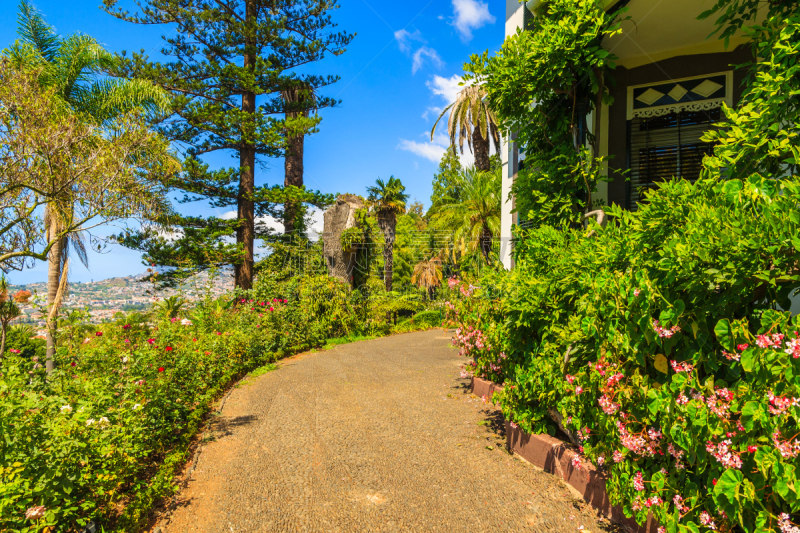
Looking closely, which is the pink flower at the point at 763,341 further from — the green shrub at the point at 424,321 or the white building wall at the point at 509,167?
the green shrub at the point at 424,321

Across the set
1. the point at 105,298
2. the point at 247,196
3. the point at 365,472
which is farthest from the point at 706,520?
the point at 247,196

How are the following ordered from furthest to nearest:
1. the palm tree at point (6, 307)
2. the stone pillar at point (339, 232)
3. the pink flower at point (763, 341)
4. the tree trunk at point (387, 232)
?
the tree trunk at point (387, 232)
the stone pillar at point (339, 232)
the palm tree at point (6, 307)
the pink flower at point (763, 341)

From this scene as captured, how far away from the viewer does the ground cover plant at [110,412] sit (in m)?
2.31

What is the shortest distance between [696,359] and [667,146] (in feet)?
16.9

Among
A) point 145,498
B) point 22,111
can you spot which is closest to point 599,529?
point 145,498

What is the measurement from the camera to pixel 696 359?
2049 millimetres

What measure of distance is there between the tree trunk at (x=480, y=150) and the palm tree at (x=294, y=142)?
293 inches

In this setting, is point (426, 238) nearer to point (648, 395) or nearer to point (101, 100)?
point (101, 100)

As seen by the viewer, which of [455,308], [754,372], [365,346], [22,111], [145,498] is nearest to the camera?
[754,372]

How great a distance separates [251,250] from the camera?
15609 millimetres

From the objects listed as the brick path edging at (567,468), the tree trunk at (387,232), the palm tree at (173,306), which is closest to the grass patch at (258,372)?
the palm tree at (173,306)

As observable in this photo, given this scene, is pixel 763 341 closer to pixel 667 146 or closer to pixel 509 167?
pixel 667 146

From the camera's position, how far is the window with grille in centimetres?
570

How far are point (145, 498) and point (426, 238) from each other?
68.9 ft
